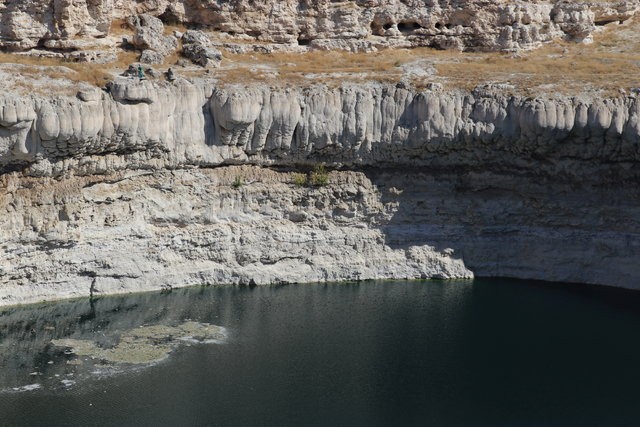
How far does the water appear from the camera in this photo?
118ft

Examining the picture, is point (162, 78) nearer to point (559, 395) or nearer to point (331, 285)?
point (331, 285)

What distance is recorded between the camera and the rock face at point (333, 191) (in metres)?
45.4

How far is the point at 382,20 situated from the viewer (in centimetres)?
5691

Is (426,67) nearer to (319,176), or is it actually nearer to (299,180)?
(319,176)

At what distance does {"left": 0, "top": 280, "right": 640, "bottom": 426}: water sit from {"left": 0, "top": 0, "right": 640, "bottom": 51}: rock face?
15.1 meters

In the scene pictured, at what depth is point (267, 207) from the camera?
48.9 metres

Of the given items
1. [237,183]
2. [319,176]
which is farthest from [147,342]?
[319,176]

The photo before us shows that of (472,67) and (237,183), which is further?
(472,67)

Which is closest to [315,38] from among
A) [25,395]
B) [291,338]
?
[291,338]

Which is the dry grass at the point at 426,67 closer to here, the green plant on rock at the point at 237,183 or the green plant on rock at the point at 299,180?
the green plant on rock at the point at 299,180

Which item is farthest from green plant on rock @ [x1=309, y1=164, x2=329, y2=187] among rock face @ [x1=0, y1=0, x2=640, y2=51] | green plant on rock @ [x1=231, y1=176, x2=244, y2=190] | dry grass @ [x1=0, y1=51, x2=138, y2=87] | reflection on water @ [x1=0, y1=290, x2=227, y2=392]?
dry grass @ [x1=0, y1=51, x2=138, y2=87]

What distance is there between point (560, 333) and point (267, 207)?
14.9 m

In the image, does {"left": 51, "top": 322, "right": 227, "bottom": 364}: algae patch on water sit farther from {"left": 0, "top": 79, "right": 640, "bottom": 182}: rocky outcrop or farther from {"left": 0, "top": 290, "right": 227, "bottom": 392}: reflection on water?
{"left": 0, "top": 79, "right": 640, "bottom": 182}: rocky outcrop

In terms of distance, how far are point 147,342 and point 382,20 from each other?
24643mm
